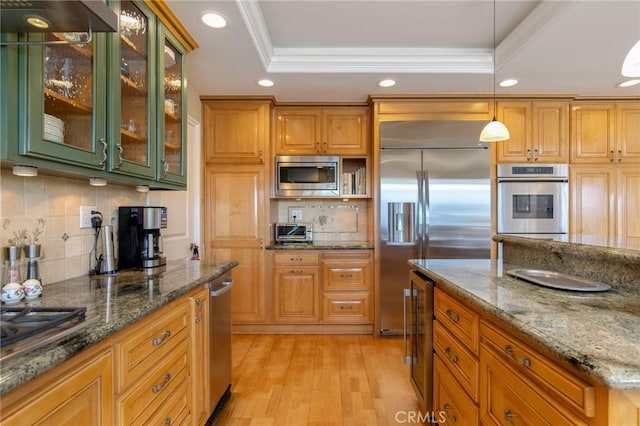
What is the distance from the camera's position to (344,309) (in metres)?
3.23

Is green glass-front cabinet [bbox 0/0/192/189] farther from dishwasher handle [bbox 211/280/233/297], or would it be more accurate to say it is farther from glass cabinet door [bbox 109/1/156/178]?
dishwasher handle [bbox 211/280/233/297]

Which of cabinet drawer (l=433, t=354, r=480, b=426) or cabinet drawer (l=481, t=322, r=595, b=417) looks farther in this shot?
cabinet drawer (l=433, t=354, r=480, b=426)

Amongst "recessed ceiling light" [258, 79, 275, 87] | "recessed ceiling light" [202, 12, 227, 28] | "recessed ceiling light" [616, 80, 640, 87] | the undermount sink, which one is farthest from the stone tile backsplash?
"recessed ceiling light" [616, 80, 640, 87]

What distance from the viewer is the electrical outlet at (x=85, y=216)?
1668mm

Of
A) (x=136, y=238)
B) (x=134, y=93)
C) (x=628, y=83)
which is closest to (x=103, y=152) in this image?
(x=134, y=93)

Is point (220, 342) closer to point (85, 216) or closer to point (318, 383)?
point (318, 383)

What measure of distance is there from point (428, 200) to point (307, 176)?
127 centimetres

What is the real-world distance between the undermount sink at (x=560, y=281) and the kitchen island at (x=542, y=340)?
0.03m

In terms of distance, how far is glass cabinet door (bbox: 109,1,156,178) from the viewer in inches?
57.2

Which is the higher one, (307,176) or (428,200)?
(307,176)

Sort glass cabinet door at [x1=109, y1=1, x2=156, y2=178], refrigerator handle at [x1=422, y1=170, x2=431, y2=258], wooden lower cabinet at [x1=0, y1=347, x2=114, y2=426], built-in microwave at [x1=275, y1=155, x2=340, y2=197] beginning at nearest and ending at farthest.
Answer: wooden lower cabinet at [x1=0, y1=347, x2=114, y2=426] → glass cabinet door at [x1=109, y1=1, x2=156, y2=178] → refrigerator handle at [x1=422, y1=170, x2=431, y2=258] → built-in microwave at [x1=275, y1=155, x2=340, y2=197]

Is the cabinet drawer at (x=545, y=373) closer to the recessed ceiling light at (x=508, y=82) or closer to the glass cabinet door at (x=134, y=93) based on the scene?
the glass cabinet door at (x=134, y=93)

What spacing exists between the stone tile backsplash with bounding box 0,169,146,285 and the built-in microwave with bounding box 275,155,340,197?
175 cm

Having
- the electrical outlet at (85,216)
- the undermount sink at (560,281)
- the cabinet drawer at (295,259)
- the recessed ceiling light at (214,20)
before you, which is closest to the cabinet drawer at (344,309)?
the cabinet drawer at (295,259)
